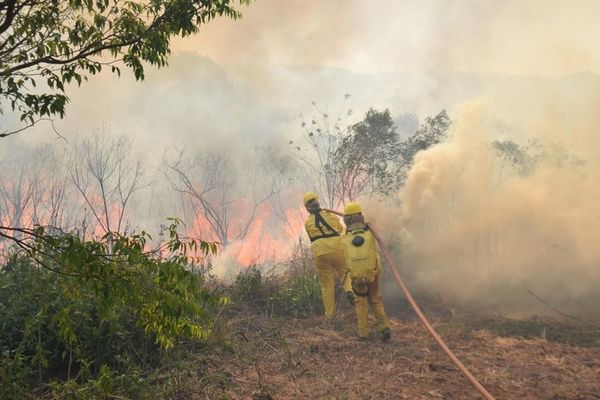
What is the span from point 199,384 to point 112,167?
93.8 feet

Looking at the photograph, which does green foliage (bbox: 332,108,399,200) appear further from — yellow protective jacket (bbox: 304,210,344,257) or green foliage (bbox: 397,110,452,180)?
yellow protective jacket (bbox: 304,210,344,257)

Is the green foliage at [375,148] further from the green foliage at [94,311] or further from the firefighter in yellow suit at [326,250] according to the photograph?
the green foliage at [94,311]

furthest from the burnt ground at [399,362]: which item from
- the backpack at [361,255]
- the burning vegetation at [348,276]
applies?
the backpack at [361,255]

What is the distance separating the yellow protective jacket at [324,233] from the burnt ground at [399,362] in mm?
1373

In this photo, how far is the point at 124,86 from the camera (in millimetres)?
32625

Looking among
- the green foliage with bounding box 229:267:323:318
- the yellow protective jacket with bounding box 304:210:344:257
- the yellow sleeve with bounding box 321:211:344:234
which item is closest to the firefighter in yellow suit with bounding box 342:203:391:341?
the yellow protective jacket with bounding box 304:210:344:257

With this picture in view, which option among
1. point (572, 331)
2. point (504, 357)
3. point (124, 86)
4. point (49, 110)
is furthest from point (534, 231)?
point (124, 86)

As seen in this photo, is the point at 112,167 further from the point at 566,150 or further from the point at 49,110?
the point at 49,110

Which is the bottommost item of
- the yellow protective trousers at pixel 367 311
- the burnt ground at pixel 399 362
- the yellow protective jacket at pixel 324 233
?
the burnt ground at pixel 399 362

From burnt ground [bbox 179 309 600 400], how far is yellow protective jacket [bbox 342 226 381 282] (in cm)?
106

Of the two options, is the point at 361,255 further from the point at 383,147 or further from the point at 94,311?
the point at 383,147

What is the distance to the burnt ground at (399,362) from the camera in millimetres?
4582

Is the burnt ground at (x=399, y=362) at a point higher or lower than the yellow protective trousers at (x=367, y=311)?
lower

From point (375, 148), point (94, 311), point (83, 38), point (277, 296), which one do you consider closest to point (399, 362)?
point (277, 296)
